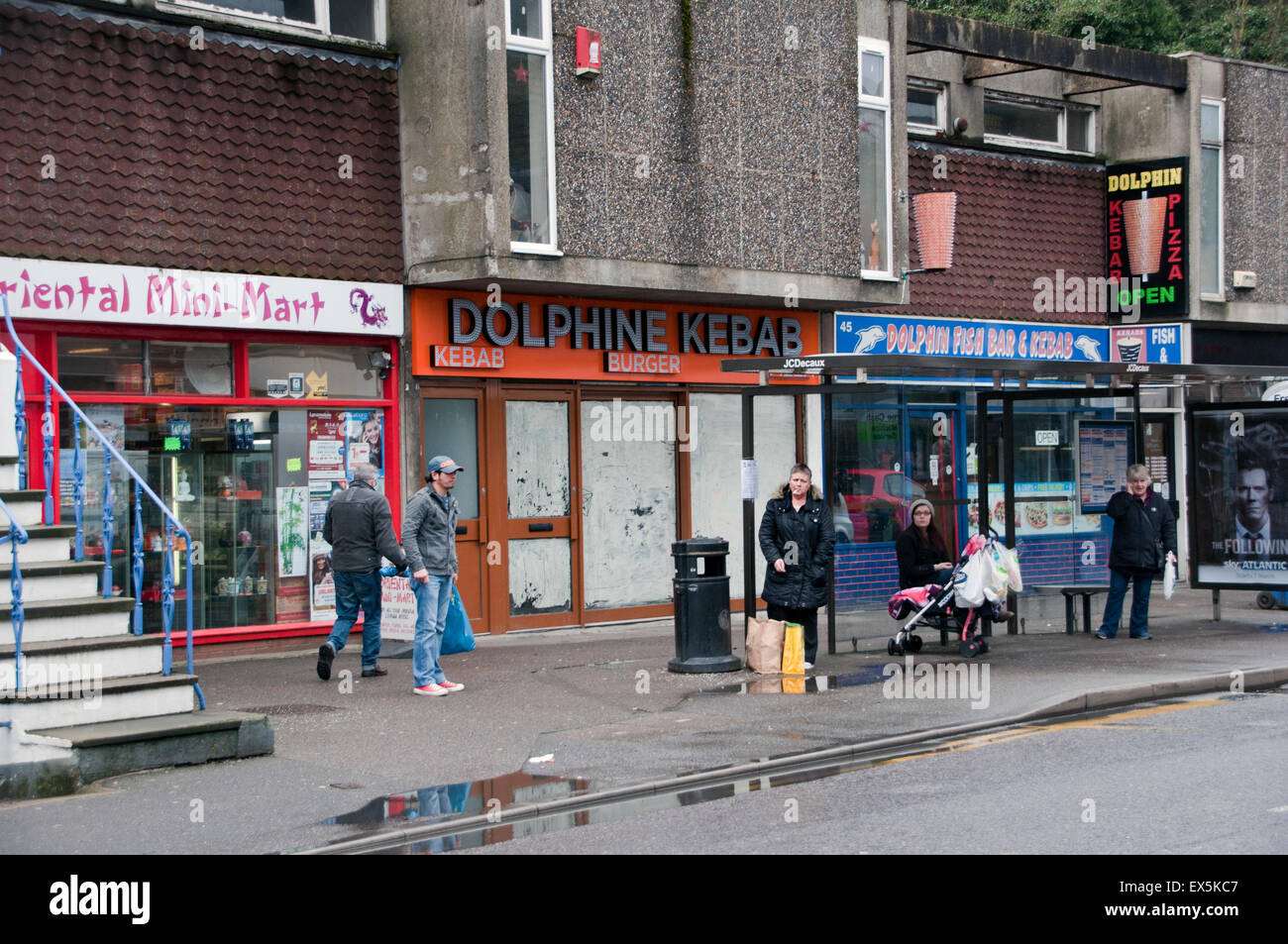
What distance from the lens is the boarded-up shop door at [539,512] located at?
1653 cm

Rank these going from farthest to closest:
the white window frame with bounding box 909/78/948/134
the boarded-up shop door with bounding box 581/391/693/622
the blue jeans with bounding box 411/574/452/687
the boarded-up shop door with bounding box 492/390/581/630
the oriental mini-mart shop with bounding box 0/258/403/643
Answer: the white window frame with bounding box 909/78/948/134, the boarded-up shop door with bounding box 581/391/693/622, the boarded-up shop door with bounding box 492/390/581/630, the oriental mini-mart shop with bounding box 0/258/403/643, the blue jeans with bounding box 411/574/452/687

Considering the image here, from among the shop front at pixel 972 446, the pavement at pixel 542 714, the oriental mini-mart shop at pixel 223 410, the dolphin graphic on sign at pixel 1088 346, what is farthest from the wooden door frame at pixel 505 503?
the dolphin graphic on sign at pixel 1088 346

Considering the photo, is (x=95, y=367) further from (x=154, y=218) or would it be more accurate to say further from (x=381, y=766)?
(x=381, y=766)

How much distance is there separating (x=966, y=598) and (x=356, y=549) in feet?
18.3

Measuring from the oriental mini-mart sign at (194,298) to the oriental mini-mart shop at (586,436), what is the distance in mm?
655

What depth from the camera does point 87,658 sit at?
9.16 meters

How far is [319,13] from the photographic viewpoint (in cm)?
1511

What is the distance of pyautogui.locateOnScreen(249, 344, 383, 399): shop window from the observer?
572 inches

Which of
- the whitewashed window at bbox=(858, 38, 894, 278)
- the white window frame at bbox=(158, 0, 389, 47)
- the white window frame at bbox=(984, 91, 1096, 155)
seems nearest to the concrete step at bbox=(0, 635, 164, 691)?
the white window frame at bbox=(158, 0, 389, 47)

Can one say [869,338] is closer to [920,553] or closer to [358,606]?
[920,553]

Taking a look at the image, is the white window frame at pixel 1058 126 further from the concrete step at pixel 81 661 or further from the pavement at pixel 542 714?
the concrete step at pixel 81 661

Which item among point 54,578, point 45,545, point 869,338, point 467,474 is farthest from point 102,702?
point 869,338

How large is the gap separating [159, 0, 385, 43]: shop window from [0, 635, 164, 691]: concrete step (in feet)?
24.2

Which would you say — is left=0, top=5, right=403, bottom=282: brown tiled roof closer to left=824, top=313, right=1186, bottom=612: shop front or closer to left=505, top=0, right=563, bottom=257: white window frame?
left=505, top=0, right=563, bottom=257: white window frame
